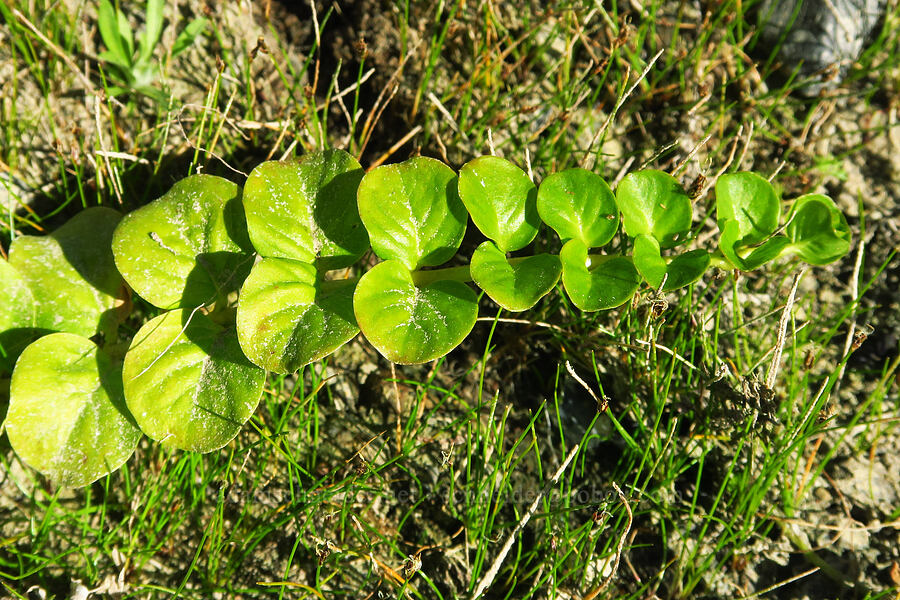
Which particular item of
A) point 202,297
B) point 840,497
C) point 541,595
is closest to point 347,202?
point 202,297

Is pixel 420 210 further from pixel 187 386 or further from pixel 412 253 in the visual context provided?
pixel 187 386

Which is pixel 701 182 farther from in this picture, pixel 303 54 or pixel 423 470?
pixel 303 54

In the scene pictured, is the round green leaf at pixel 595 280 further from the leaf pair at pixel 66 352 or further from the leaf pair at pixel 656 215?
the leaf pair at pixel 66 352

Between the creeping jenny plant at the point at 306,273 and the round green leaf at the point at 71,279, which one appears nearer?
the creeping jenny plant at the point at 306,273

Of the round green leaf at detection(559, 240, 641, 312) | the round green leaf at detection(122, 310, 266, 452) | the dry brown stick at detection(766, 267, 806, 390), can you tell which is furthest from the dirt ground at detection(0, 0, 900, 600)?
the round green leaf at detection(559, 240, 641, 312)

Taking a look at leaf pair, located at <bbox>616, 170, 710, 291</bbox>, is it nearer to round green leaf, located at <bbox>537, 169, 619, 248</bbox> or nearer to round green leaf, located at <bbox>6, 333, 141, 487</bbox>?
round green leaf, located at <bbox>537, 169, 619, 248</bbox>

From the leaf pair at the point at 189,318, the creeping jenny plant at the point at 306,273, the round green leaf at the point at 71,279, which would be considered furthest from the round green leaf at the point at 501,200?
the round green leaf at the point at 71,279
